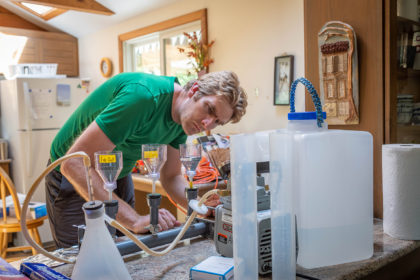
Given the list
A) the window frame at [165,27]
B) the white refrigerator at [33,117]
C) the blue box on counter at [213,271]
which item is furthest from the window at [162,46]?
the blue box on counter at [213,271]

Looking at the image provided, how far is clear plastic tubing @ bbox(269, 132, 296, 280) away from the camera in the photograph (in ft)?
2.45

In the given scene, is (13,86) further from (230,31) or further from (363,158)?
(363,158)

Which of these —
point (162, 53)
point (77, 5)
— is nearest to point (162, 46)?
point (162, 53)

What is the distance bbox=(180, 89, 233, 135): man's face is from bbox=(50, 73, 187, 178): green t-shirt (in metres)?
0.07

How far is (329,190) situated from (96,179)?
707mm

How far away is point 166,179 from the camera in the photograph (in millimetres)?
1652

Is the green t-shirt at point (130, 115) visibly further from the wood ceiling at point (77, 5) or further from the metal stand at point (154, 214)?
the wood ceiling at point (77, 5)

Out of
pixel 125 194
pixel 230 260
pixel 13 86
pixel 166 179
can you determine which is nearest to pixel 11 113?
Answer: pixel 13 86

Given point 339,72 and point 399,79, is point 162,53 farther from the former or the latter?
point 399,79

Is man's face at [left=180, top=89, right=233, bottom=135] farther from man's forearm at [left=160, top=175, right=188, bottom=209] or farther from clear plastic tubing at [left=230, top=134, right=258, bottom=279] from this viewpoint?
clear plastic tubing at [left=230, top=134, right=258, bottom=279]

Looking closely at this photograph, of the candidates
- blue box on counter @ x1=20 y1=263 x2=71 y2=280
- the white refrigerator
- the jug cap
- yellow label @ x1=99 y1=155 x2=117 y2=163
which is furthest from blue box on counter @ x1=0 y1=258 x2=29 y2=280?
the white refrigerator

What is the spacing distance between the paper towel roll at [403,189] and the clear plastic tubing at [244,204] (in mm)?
537

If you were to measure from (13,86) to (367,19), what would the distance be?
12.5ft

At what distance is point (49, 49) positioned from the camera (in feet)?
16.6
